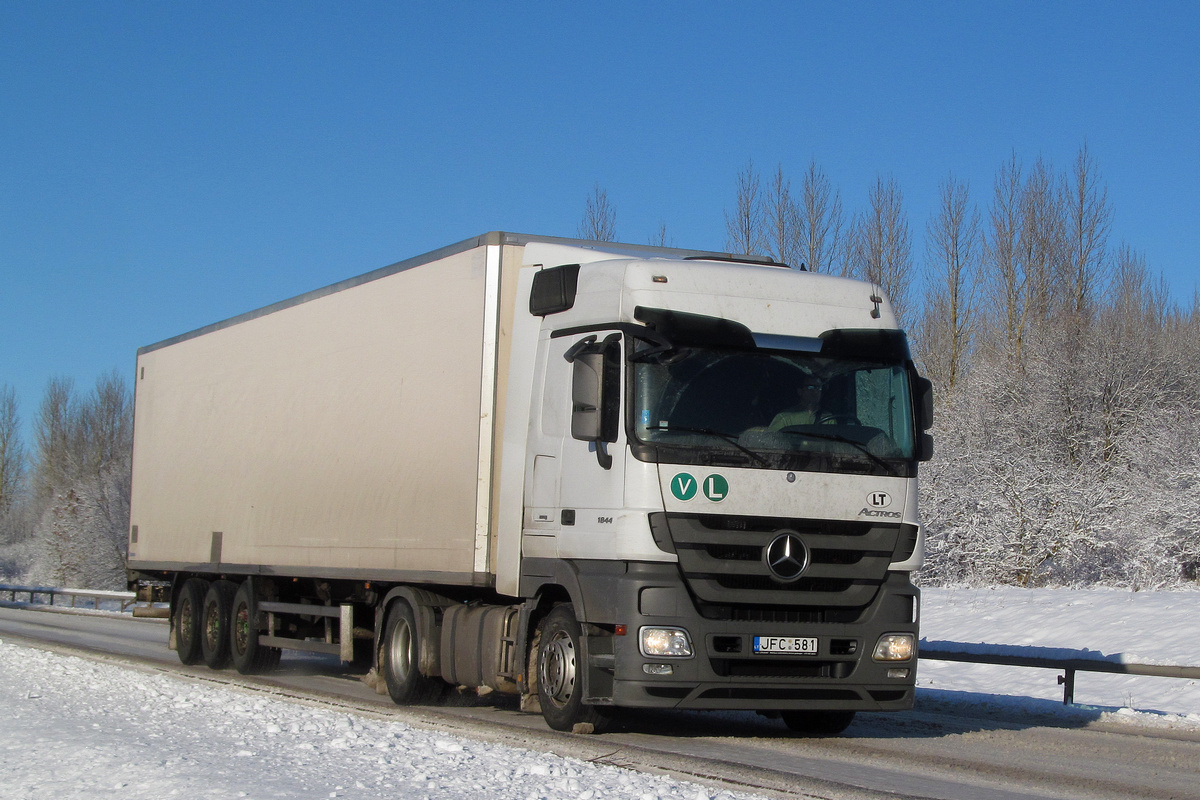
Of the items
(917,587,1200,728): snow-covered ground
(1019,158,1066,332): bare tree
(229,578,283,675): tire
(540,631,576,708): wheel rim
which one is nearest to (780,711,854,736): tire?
(540,631,576,708): wheel rim

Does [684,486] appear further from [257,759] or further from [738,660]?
[257,759]

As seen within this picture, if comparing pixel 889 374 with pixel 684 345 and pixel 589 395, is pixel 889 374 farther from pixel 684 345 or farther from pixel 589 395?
pixel 589 395

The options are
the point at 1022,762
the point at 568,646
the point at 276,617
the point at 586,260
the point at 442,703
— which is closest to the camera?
the point at 1022,762

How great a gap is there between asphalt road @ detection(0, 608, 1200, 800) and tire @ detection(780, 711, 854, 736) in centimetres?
16

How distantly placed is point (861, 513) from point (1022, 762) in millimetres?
1864

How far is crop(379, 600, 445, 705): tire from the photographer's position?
37.0 feet

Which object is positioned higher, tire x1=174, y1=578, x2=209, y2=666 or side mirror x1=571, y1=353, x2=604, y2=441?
side mirror x1=571, y1=353, x2=604, y2=441

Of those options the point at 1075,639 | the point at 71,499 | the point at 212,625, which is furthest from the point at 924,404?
the point at 71,499

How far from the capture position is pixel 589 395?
→ 866 cm

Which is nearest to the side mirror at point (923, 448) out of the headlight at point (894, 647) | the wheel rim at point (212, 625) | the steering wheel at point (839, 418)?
the steering wheel at point (839, 418)

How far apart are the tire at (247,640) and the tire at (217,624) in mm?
93

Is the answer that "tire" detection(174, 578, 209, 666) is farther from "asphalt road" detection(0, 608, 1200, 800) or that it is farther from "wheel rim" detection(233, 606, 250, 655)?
"asphalt road" detection(0, 608, 1200, 800)

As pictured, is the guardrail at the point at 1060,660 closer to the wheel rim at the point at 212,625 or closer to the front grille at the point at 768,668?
the front grille at the point at 768,668

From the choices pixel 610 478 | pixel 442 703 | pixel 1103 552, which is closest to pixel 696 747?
pixel 610 478
